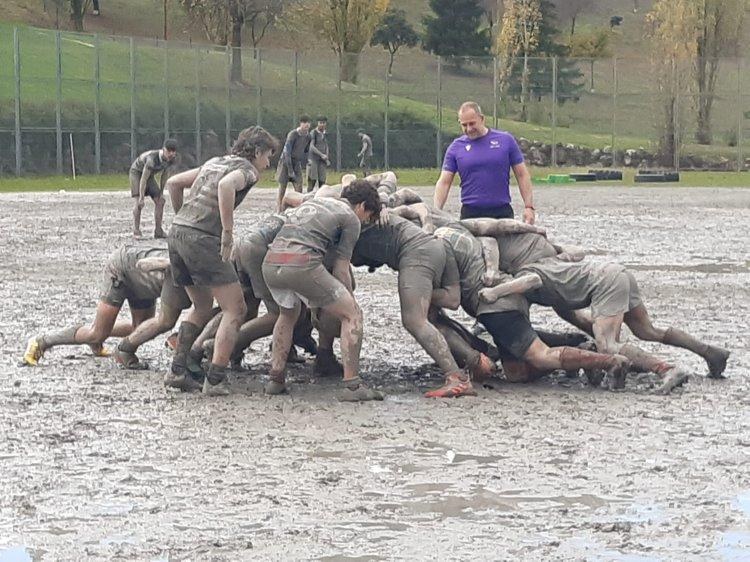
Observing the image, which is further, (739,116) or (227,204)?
(739,116)

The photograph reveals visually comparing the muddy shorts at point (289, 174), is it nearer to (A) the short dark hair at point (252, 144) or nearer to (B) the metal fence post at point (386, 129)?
(A) the short dark hair at point (252, 144)

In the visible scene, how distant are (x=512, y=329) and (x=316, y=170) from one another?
21552 millimetres

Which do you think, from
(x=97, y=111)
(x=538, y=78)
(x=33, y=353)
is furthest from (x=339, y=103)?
(x=33, y=353)

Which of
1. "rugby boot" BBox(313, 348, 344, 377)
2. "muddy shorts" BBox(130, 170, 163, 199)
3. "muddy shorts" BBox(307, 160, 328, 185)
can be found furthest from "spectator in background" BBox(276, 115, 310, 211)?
"rugby boot" BBox(313, 348, 344, 377)

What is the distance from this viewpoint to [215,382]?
36.1ft

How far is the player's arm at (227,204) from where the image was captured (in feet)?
34.4

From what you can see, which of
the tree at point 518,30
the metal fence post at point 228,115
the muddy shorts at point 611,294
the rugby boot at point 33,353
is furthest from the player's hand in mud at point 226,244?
the tree at point 518,30

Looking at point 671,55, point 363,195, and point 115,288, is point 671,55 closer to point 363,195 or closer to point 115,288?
point 115,288

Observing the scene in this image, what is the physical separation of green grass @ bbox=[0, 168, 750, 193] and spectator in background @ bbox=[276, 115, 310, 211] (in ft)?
39.6

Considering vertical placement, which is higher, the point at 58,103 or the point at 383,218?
the point at 383,218

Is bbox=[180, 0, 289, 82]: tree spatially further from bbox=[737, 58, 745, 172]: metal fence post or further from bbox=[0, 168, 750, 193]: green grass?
bbox=[737, 58, 745, 172]: metal fence post

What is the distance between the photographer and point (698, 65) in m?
60.8

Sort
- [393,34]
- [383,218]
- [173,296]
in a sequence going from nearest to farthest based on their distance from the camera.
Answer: [383,218] → [173,296] → [393,34]

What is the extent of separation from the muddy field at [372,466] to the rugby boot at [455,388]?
6.6 inches
